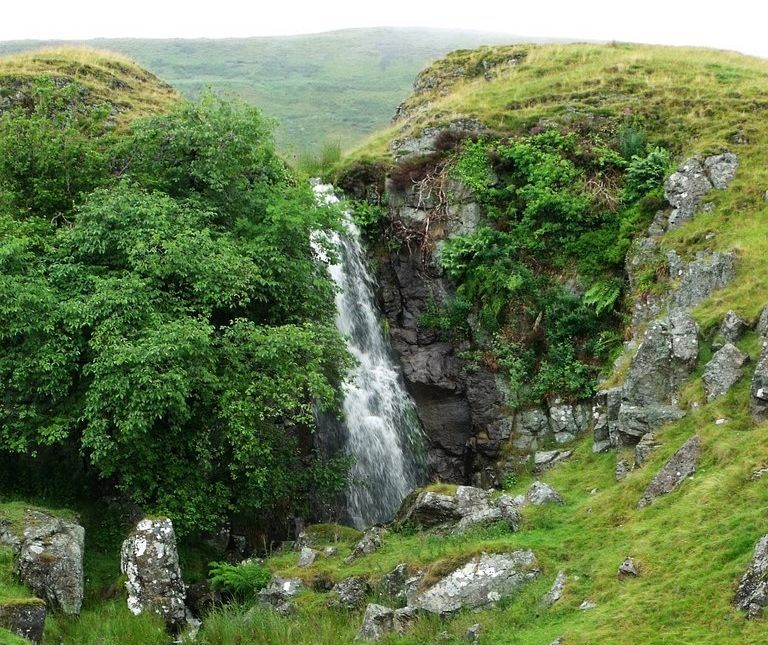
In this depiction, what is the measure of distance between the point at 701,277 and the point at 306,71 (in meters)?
88.2

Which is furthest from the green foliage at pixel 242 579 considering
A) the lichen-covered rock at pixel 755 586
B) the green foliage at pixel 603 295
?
the green foliage at pixel 603 295

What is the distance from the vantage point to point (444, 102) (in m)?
31.0

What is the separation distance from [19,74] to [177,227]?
1583cm

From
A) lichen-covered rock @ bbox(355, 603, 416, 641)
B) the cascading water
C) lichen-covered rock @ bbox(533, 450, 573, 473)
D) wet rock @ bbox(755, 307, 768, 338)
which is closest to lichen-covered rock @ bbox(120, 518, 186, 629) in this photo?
lichen-covered rock @ bbox(355, 603, 416, 641)

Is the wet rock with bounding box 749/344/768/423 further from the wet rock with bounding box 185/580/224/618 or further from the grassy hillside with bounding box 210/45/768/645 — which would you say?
the wet rock with bounding box 185/580/224/618

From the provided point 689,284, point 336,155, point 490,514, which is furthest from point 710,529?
point 336,155

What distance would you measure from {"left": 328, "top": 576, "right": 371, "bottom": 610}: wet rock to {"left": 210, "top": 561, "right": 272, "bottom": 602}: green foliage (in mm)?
1705

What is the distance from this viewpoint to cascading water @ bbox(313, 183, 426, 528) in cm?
2142

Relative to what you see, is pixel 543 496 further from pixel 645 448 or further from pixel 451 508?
pixel 645 448

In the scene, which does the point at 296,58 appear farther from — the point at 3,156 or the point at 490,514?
the point at 490,514

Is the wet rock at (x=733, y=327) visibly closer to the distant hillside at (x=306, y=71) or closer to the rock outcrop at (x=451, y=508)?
the rock outcrop at (x=451, y=508)

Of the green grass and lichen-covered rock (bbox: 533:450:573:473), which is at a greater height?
the green grass

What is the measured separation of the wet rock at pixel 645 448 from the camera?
1509 centimetres

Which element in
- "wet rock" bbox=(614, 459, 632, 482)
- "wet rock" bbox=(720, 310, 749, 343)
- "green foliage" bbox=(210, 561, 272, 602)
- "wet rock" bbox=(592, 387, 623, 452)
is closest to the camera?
"green foliage" bbox=(210, 561, 272, 602)
